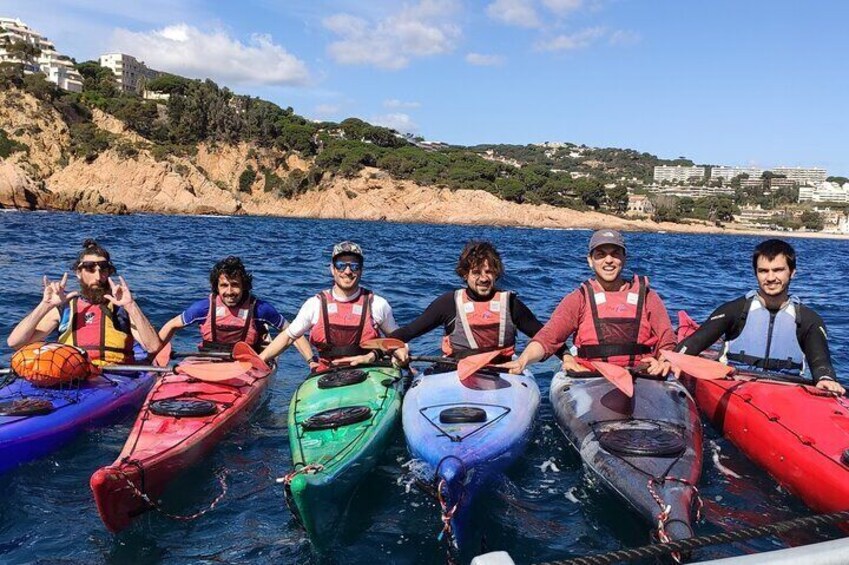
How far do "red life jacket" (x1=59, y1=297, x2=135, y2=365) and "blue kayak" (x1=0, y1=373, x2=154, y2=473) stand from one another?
238 mm

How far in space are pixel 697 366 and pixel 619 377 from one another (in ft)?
2.52

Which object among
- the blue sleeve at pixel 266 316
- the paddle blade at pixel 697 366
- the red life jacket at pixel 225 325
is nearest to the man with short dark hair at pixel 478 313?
the paddle blade at pixel 697 366

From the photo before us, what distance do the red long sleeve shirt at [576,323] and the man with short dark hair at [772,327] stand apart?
22cm

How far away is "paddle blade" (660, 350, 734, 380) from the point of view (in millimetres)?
4859

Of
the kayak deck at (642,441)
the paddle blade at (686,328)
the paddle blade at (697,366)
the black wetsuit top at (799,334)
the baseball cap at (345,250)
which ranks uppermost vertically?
the baseball cap at (345,250)

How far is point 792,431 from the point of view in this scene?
450 centimetres

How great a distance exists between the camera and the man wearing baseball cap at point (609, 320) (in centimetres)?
518

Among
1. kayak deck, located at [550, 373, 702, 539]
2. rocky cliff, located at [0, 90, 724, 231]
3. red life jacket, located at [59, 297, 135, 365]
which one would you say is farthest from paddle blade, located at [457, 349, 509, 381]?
rocky cliff, located at [0, 90, 724, 231]

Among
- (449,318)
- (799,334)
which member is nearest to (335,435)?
(449,318)

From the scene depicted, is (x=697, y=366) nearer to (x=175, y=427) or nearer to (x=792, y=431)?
(x=792, y=431)

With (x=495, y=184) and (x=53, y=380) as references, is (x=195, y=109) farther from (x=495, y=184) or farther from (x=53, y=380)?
(x=53, y=380)

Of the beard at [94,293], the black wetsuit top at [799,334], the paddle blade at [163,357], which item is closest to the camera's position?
the black wetsuit top at [799,334]

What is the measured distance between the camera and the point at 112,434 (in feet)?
17.5

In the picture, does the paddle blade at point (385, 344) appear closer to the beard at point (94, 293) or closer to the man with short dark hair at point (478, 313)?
the man with short dark hair at point (478, 313)
